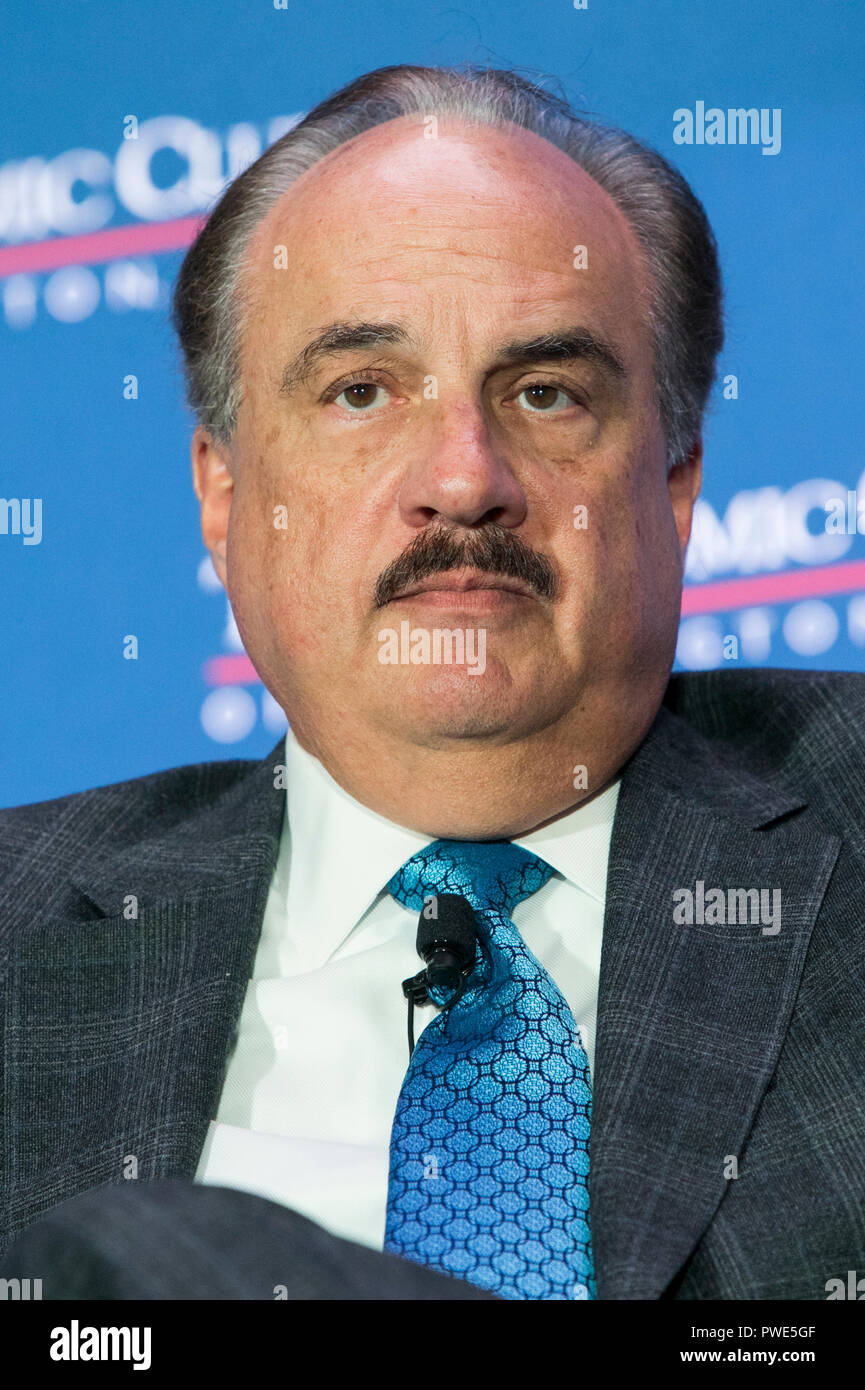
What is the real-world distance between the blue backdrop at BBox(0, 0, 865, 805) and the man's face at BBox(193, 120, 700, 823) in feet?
2.01

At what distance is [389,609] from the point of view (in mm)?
1765

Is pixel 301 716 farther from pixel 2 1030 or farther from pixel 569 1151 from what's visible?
pixel 569 1151

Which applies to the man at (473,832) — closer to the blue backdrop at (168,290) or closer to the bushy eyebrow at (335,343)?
the bushy eyebrow at (335,343)

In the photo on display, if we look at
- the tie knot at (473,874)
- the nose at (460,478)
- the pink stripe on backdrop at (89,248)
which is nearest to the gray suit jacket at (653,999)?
the tie knot at (473,874)

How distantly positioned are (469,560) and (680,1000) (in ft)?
1.74

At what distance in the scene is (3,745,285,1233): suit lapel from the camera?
5.40ft

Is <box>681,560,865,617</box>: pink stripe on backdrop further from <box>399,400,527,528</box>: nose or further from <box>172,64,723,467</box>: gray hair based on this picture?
<box>399,400,527,528</box>: nose

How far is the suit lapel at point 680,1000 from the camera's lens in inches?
58.2

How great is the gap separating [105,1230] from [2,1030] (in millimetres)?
523

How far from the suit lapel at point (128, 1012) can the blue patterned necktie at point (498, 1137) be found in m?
0.25

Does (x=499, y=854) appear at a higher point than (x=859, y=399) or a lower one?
lower

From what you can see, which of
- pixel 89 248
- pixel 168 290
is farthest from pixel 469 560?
pixel 89 248

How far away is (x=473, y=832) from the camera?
183cm

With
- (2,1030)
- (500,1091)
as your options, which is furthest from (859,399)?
(2,1030)
